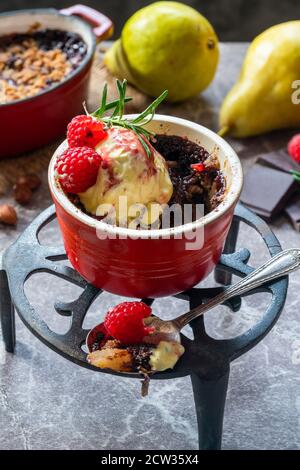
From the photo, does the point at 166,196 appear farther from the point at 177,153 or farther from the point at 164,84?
the point at 164,84

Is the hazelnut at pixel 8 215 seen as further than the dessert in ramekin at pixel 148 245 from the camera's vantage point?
Yes

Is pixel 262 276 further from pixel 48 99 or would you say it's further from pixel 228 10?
pixel 228 10

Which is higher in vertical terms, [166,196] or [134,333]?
[166,196]

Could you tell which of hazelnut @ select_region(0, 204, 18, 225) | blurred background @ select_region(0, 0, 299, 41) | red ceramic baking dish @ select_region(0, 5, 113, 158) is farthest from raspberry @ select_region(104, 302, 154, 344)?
blurred background @ select_region(0, 0, 299, 41)

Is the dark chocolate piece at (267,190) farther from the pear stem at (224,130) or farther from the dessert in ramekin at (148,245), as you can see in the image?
the dessert in ramekin at (148,245)

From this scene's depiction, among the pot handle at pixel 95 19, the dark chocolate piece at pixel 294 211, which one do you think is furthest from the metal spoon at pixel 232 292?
the pot handle at pixel 95 19

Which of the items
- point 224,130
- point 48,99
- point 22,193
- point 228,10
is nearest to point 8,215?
point 22,193

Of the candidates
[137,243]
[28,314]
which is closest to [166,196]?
[137,243]
